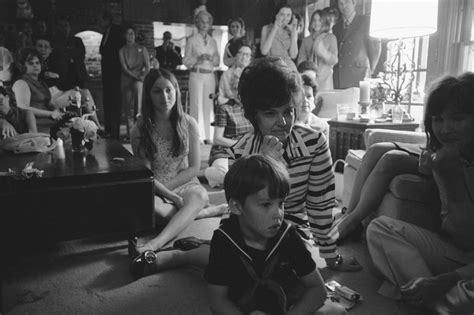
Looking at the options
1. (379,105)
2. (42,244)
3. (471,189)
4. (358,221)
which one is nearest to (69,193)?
(42,244)

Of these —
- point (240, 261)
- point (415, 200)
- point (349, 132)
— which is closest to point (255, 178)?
point (240, 261)

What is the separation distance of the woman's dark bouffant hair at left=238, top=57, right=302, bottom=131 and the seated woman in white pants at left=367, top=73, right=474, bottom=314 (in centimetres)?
59

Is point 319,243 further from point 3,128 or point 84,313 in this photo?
point 3,128

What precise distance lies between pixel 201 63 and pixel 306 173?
357cm

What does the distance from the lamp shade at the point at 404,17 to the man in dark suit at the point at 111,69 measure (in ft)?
9.96

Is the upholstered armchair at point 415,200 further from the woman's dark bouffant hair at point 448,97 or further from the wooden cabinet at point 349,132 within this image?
the wooden cabinet at point 349,132

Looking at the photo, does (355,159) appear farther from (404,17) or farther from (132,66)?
(132,66)

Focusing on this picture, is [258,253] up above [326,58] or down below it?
below

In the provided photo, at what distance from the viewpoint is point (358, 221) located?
1875 millimetres

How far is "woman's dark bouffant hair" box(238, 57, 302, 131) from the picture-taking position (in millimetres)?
1146

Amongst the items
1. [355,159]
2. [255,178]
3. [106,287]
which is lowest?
[106,287]

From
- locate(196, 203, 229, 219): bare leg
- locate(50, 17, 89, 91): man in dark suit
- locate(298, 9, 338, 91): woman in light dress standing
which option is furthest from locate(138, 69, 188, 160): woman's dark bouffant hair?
locate(298, 9, 338, 91): woman in light dress standing

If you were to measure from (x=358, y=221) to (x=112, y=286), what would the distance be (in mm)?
1140

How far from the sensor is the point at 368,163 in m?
1.97
